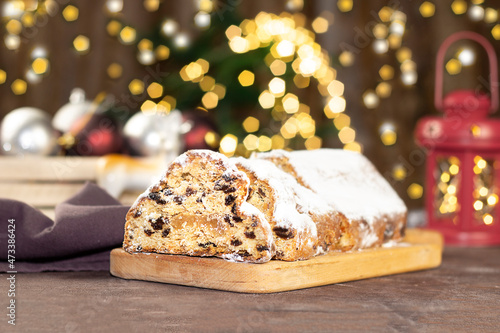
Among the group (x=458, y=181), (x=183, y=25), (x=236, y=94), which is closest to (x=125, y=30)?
(x=183, y=25)

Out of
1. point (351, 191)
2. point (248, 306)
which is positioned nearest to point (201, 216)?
point (248, 306)

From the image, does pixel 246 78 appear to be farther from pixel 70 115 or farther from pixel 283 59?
pixel 70 115

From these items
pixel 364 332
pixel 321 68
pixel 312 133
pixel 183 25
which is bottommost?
pixel 364 332

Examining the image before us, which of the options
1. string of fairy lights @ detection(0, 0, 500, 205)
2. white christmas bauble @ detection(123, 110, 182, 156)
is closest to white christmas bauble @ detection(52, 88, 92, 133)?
white christmas bauble @ detection(123, 110, 182, 156)

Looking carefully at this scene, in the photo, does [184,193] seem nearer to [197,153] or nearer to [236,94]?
[197,153]

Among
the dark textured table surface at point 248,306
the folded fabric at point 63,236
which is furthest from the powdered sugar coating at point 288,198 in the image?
the folded fabric at point 63,236

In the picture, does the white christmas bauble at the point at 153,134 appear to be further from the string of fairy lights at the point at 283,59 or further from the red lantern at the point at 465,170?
the red lantern at the point at 465,170
